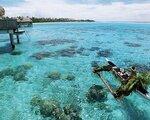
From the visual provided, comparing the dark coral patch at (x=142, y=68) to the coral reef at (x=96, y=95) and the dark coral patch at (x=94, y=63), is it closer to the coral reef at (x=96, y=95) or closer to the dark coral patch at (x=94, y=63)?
the dark coral patch at (x=94, y=63)

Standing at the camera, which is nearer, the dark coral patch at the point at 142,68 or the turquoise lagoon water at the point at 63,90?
the turquoise lagoon water at the point at 63,90

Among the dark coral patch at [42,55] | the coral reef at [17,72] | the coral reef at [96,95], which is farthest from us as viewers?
the dark coral patch at [42,55]

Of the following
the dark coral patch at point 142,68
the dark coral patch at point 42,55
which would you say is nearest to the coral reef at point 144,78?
the dark coral patch at point 142,68

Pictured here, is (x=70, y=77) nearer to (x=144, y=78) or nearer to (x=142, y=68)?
(x=142, y=68)

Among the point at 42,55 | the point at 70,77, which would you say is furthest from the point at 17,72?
the point at 42,55

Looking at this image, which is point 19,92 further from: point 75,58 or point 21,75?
point 75,58

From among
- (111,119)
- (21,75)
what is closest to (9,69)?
(21,75)
